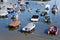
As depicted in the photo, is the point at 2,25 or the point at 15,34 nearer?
the point at 15,34

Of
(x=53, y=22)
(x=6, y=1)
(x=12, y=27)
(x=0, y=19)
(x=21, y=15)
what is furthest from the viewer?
(x=6, y=1)

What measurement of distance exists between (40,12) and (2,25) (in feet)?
42.2

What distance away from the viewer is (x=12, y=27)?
117 feet

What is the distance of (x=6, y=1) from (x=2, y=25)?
22022 millimetres

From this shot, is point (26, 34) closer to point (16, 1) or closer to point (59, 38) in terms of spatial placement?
point (59, 38)

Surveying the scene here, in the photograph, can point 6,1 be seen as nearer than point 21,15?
No

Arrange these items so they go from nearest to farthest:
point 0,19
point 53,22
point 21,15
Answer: point 53,22
point 0,19
point 21,15

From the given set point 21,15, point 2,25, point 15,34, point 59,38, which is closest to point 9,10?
point 21,15

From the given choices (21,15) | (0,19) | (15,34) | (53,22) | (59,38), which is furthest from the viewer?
(21,15)

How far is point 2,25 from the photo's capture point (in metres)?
37.2

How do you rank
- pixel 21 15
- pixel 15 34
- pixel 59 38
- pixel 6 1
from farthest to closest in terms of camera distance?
1. pixel 6 1
2. pixel 21 15
3. pixel 15 34
4. pixel 59 38

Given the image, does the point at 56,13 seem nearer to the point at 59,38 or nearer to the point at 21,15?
the point at 21,15

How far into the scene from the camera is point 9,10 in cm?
4766

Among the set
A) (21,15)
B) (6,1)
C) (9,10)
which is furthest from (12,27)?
(6,1)
